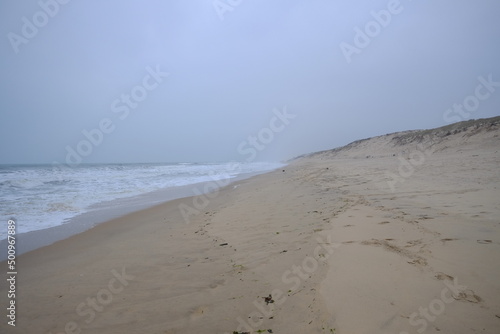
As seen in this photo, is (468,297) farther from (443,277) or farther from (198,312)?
(198,312)

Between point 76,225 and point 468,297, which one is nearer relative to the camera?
point 468,297

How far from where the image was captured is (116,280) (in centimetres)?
328

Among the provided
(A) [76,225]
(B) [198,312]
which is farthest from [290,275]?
(A) [76,225]

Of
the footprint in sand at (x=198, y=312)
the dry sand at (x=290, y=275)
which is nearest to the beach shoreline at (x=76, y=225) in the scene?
the dry sand at (x=290, y=275)

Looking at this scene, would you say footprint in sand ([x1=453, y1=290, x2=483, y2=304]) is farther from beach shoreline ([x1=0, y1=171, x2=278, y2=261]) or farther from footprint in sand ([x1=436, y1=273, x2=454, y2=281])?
beach shoreline ([x1=0, y1=171, x2=278, y2=261])

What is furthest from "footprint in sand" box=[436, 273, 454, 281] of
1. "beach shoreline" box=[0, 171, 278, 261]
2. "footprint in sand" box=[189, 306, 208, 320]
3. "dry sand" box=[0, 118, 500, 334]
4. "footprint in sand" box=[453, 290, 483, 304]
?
"beach shoreline" box=[0, 171, 278, 261]

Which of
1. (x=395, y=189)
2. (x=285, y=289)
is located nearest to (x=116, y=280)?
(x=285, y=289)

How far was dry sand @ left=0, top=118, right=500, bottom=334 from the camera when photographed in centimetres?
207

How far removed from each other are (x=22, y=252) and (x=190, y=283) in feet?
12.9

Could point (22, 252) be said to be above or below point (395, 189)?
above

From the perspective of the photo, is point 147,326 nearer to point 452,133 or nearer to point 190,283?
point 190,283

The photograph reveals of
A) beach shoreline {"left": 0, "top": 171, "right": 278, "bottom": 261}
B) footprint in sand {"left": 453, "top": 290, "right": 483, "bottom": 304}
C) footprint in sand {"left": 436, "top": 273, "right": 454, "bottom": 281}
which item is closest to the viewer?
footprint in sand {"left": 453, "top": 290, "right": 483, "bottom": 304}

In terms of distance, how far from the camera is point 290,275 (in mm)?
2945

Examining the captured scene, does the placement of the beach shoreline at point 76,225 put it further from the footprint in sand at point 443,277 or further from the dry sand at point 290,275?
the footprint in sand at point 443,277
